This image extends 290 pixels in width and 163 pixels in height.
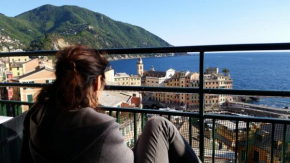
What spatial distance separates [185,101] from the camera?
2.44 m

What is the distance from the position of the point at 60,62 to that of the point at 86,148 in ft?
1.34

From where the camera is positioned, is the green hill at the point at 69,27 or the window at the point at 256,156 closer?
the window at the point at 256,156

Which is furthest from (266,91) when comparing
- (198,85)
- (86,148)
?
(86,148)

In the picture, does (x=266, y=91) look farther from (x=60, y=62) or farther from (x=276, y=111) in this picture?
(x=60, y=62)

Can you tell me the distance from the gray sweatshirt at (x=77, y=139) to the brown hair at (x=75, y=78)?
6 cm

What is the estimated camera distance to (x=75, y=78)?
3.53 ft

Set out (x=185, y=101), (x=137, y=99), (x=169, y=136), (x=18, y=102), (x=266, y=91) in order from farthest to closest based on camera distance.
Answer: (x=18, y=102) → (x=137, y=99) → (x=185, y=101) → (x=266, y=91) → (x=169, y=136)

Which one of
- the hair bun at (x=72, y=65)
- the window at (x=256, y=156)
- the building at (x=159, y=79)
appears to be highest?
the hair bun at (x=72, y=65)

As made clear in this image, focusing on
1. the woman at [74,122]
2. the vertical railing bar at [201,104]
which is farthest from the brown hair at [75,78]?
the vertical railing bar at [201,104]

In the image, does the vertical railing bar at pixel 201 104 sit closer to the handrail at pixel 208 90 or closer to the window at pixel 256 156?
the handrail at pixel 208 90

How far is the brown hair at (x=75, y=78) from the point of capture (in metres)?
1.08

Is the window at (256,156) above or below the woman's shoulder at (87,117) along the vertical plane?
below

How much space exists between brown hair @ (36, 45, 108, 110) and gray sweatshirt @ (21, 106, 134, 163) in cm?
6

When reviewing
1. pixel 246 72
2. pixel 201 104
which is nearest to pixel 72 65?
pixel 201 104
